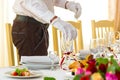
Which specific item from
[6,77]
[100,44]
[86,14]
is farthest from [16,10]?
[86,14]

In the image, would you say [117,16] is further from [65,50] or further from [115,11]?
[65,50]

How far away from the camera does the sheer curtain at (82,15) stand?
105 inches

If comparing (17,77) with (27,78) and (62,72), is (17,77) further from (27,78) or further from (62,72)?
(62,72)

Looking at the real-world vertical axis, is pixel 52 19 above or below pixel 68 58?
above

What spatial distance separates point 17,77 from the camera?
1.04m

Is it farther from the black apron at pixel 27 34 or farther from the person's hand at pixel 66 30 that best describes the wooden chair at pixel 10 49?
the person's hand at pixel 66 30

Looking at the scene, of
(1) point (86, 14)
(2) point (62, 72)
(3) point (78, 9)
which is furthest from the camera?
(1) point (86, 14)

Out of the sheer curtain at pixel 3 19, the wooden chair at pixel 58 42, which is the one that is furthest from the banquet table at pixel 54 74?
the sheer curtain at pixel 3 19

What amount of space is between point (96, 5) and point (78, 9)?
1551mm

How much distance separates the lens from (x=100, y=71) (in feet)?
1.95

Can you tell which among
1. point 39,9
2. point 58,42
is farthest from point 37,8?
point 58,42

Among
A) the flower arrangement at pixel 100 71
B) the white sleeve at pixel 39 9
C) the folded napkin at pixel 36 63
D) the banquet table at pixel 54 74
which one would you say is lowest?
the banquet table at pixel 54 74

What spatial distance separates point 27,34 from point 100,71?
1260 mm

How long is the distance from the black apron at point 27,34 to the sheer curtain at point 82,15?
842mm
